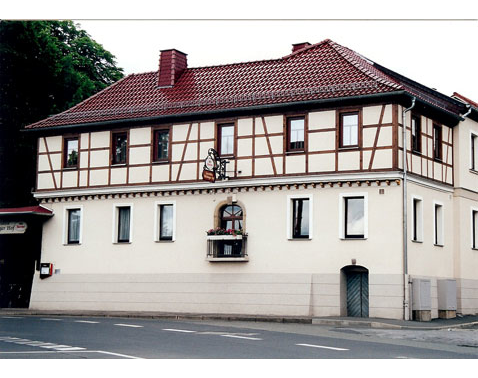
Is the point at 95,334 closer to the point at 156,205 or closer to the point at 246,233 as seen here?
the point at 246,233

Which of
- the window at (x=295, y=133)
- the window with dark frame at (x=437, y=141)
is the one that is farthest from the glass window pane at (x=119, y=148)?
the window with dark frame at (x=437, y=141)

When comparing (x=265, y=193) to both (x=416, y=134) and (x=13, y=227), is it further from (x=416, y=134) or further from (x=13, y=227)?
(x=13, y=227)

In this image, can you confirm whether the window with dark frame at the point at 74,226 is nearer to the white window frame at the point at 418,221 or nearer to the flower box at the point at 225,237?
the flower box at the point at 225,237

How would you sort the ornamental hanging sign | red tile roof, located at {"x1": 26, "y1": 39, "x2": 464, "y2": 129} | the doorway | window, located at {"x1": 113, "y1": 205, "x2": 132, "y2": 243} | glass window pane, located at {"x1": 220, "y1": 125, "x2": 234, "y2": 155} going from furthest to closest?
window, located at {"x1": 113, "y1": 205, "x2": 132, "y2": 243} < glass window pane, located at {"x1": 220, "y1": 125, "x2": 234, "y2": 155} < the ornamental hanging sign < red tile roof, located at {"x1": 26, "y1": 39, "x2": 464, "y2": 129} < the doorway

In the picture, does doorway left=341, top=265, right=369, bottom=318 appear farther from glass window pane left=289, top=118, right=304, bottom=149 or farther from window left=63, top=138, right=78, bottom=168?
window left=63, top=138, right=78, bottom=168

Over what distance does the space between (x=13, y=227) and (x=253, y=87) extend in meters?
11.9

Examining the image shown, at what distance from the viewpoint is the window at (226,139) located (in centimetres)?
2933

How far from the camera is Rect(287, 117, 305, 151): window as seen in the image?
27.8m

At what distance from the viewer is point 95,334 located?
1753 centimetres

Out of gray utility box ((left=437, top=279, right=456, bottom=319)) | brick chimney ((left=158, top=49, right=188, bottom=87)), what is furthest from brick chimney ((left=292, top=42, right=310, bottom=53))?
gray utility box ((left=437, top=279, right=456, bottom=319))

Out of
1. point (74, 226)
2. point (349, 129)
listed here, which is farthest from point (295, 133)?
point (74, 226)

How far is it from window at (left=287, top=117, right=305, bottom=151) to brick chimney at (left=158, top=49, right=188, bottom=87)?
7.13 m

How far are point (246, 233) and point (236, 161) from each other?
2668 millimetres

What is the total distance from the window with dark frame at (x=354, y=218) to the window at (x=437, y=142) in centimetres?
438
